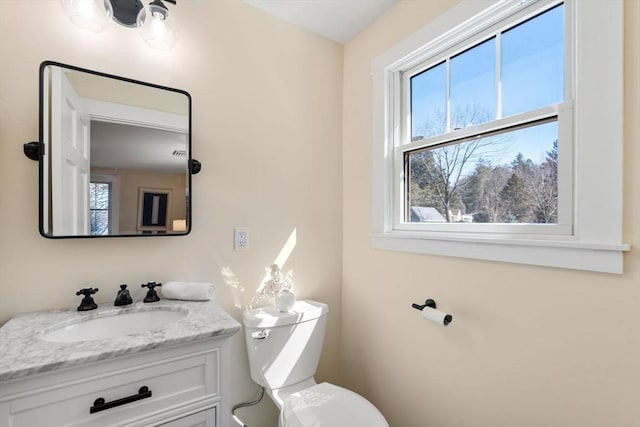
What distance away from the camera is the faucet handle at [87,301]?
44.2 inches

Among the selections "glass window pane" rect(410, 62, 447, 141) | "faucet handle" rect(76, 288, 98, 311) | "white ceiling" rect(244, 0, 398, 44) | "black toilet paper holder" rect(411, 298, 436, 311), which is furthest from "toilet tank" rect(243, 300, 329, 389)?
"white ceiling" rect(244, 0, 398, 44)

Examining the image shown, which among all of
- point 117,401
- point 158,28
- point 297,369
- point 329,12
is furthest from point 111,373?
point 329,12

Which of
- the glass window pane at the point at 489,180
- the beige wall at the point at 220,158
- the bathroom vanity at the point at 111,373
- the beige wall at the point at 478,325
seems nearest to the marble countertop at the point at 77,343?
the bathroom vanity at the point at 111,373

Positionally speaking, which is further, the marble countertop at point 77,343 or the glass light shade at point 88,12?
the glass light shade at point 88,12

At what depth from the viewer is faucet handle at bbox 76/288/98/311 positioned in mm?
1123

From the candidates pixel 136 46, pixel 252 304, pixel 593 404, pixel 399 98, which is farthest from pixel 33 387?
pixel 399 98

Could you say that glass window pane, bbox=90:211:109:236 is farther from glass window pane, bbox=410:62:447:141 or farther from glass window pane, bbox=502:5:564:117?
glass window pane, bbox=502:5:564:117

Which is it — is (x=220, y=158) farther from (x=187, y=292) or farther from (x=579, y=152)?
(x=579, y=152)

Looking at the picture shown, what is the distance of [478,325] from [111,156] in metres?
1.62

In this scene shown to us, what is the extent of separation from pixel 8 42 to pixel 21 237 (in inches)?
27.4

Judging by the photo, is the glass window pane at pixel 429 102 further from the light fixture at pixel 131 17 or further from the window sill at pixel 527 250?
the light fixture at pixel 131 17

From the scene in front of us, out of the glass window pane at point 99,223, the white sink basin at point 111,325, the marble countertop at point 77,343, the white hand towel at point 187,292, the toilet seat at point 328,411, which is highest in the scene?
the glass window pane at point 99,223

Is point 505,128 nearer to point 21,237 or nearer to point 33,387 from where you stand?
point 33,387

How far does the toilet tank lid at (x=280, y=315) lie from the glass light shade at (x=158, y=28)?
50.2 inches
